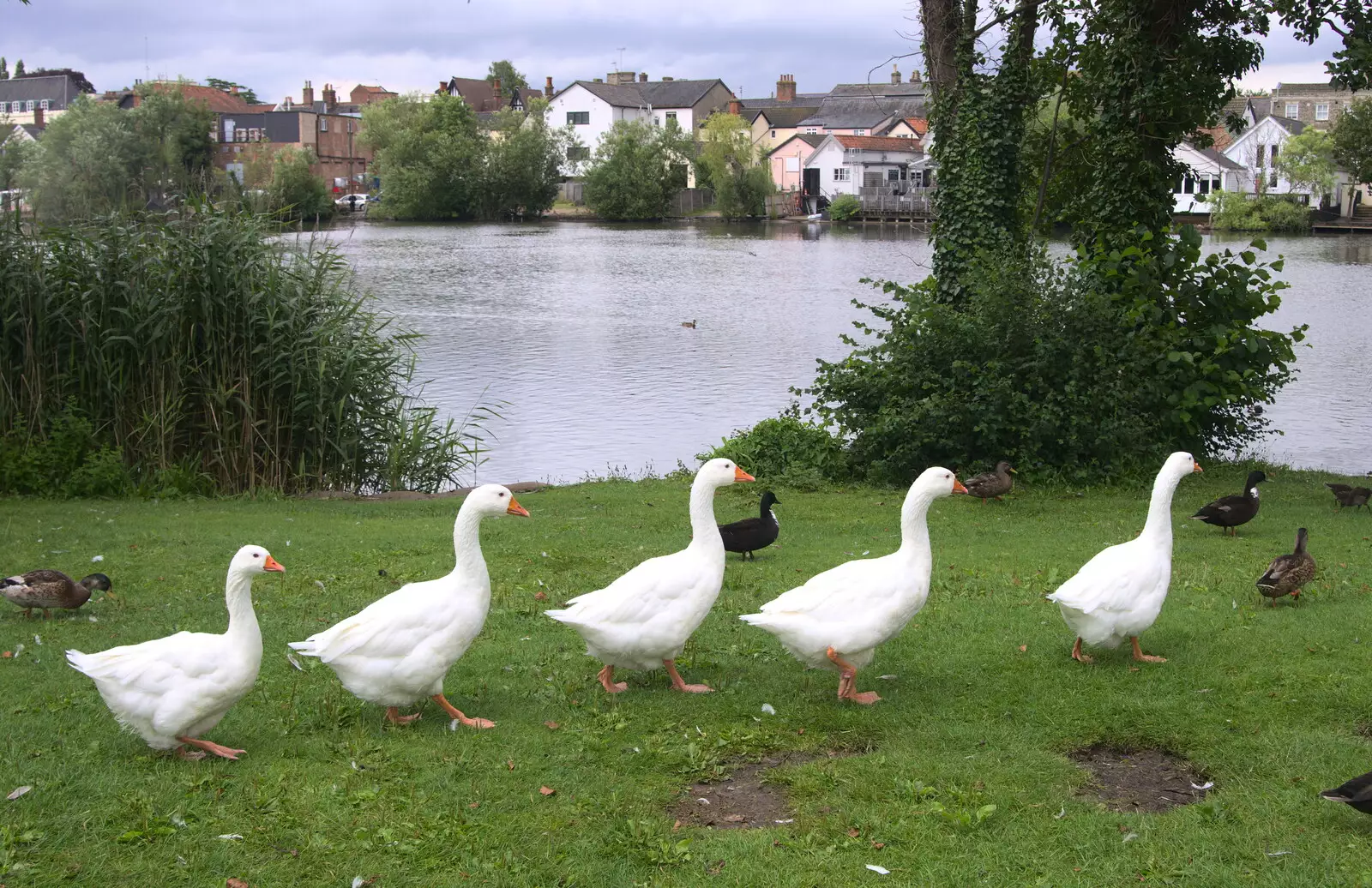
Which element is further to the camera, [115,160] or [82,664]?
[115,160]

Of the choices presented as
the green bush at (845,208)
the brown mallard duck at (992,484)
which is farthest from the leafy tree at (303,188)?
the brown mallard duck at (992,484)

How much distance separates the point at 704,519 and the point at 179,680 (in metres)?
3.43

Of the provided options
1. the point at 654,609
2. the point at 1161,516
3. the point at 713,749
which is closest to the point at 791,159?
the point at 1161,516

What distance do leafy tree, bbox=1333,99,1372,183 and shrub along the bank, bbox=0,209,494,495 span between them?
8250 cm

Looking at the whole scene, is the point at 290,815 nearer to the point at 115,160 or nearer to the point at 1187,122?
the point at 1187,122

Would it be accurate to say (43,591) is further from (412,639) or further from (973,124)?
(973,124)

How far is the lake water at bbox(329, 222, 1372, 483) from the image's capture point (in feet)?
82.0

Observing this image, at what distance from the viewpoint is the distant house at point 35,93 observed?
107438 millimetres

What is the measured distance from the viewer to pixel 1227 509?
13.2 metres

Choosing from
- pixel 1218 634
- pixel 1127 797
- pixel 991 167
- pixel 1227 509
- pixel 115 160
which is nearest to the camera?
pixel 1127 797

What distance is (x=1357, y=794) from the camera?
5668 mm

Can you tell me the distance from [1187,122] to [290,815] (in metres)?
16.6

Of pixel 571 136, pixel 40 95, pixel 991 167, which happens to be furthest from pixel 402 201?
pixel 991 167

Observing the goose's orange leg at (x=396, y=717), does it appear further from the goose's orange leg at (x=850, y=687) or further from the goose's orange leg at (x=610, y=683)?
the goose's orange leg at (x=850, y=687)
